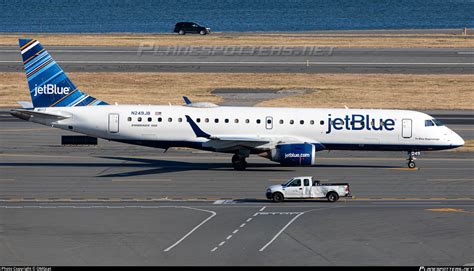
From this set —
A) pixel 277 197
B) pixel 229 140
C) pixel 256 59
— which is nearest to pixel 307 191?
pixel 277 197

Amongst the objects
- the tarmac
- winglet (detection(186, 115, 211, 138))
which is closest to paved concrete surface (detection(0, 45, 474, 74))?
the tarmac

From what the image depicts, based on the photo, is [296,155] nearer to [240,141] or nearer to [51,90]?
[240,141]

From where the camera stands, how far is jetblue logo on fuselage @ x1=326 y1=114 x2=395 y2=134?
65.7 meters

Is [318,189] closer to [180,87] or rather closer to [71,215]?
[71,215]

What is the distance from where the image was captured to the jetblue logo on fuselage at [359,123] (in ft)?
216

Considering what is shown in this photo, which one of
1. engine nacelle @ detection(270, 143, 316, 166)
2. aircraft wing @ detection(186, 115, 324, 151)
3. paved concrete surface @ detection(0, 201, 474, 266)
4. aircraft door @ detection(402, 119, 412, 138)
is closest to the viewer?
paved concrete surface @ detection(0, 201, 474, 266)

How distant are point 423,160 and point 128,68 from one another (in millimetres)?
53027

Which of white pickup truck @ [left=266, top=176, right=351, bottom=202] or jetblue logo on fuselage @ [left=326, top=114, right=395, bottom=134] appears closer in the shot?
white pickup truck @ [left=266, top=176, right=351, bottom=202]

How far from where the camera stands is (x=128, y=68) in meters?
115

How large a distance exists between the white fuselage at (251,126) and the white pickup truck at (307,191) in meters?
11.0

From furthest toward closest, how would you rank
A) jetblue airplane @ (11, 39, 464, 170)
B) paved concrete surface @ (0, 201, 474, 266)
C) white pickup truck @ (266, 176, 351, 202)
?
jetblue airplane @ (11, 39, 464, 170) → white pickup truck @ (266, 176, 351, 202) → paved concrete surface @ (0, 201, 474, 266)

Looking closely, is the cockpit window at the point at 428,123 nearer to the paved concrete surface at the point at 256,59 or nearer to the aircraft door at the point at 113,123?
the aircraft door at the point at 113,123

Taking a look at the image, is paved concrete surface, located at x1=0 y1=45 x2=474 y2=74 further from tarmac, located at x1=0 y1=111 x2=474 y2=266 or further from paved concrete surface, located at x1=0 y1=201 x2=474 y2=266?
paved concrete surface, located at x1=0 y1=201 x2=474 y2=266

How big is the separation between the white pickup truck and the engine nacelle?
8477 mm
